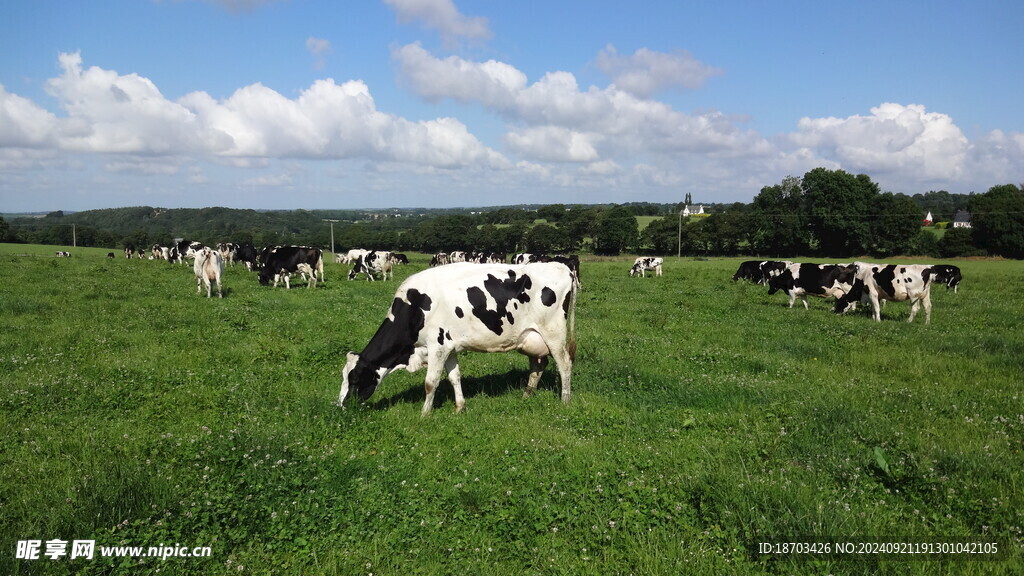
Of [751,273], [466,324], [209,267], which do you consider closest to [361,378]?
[466,324]

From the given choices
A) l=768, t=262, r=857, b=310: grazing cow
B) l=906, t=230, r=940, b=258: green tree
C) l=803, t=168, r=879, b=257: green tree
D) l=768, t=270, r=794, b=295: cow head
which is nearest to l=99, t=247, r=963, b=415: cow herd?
l=768, t=262, r=857, b=310: grazing cow

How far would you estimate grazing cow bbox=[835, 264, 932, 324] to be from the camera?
1836 centimetres

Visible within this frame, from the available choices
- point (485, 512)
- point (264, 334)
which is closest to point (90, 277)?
point (264, 334)

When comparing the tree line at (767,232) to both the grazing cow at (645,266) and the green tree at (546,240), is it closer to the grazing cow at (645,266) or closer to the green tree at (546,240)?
the green tree at (546,240)

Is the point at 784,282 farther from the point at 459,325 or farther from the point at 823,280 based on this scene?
the point at 459,325

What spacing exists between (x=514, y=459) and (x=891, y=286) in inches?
737

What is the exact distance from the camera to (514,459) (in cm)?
677

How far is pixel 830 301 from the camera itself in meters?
25.4

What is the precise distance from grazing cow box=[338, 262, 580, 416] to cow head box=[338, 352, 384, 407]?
0.02 metres

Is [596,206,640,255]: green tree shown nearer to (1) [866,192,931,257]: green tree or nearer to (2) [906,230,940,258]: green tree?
(1) [866,192,931,257]: green tree

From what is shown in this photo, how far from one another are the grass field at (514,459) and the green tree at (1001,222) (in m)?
79.0

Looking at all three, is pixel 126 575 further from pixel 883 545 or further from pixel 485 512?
pixel 883 545

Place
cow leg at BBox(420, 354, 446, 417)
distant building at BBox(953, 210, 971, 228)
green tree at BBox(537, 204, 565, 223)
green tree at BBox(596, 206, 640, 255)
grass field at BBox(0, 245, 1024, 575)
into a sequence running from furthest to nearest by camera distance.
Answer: green tree at BBox(537, 204, 565, 223)
green tree at BBox(596, 206, 640, 255)
distant building at BBox(953, 210, 971, 228)
cow leg at BBox(420, 354, 446, 417)
grass field at BBox(0, 245, 1024, 575)

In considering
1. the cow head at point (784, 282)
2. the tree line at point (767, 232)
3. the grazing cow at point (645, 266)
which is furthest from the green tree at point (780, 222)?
the cow head at point (784, 282)
